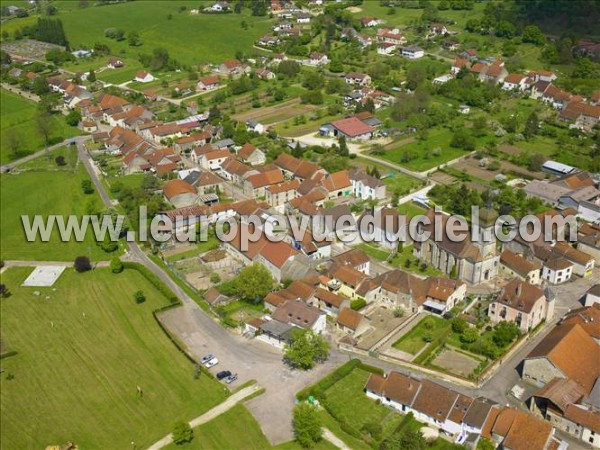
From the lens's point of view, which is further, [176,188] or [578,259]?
→ [176,188]

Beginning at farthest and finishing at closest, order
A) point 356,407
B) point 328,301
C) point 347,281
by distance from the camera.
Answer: point 347,281
point 328,301
point 356,407

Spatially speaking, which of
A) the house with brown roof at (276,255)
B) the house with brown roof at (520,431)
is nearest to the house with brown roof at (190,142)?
the house with brown roof at (276,255)

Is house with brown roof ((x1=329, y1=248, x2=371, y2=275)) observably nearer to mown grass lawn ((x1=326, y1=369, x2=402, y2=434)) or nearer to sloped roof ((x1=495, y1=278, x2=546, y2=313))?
sloped roof ((x1=495, y1=278, x2=546, y2=313))

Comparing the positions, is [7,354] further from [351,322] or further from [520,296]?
[520,296]

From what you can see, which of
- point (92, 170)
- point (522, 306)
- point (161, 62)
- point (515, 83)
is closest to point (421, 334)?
point (522, 306)

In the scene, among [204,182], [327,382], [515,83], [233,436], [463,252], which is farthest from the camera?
[515,83]
